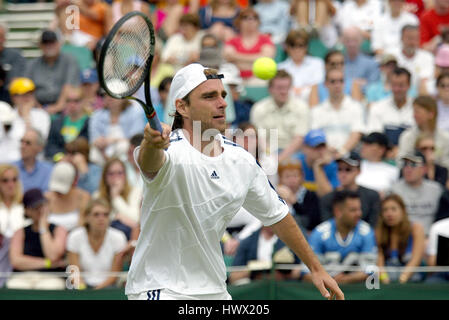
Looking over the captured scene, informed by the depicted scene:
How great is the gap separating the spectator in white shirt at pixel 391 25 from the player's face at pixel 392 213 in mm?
3692

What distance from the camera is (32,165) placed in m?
10.0

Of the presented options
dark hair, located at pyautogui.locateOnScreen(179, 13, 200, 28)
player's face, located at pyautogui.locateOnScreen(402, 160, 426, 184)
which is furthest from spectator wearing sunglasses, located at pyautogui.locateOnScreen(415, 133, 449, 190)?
dark hair, located at pyautogui.locateOnScreen(179, 13, 200, 28)

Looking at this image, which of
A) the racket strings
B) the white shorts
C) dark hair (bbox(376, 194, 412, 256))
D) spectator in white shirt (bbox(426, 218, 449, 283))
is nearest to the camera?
the racket strings

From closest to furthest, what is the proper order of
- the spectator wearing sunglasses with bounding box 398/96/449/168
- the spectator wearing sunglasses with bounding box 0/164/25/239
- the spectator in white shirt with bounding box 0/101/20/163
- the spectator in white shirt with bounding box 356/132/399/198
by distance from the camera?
the spectator wearing sunglasses with bounding box 0/164/25/239 → the spectator in white shirt with bounding box 356/132/399/198 → the spectator wearing sunglasses with bounding box 398/96/449/168 → the spectator in white shirt with bounding box 0/101/20/163

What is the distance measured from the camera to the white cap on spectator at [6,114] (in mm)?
10594

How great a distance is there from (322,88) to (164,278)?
6.15 meters

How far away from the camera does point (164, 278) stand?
4.80 metres

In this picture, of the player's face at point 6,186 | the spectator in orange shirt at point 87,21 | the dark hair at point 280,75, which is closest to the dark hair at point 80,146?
the player's face at point 6,186

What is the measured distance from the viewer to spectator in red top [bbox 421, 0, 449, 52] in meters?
11.7

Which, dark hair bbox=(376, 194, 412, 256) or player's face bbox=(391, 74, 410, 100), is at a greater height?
player's face bbox=(391, 74, 410, 100)

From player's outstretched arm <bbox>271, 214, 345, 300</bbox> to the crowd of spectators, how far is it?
2647 mm

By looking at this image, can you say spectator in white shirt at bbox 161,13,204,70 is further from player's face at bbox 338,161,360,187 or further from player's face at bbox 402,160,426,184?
player's face at bbox 402,160,426,184

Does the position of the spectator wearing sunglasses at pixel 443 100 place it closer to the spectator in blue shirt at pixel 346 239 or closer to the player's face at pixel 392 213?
the player's face at pixel 392 213
